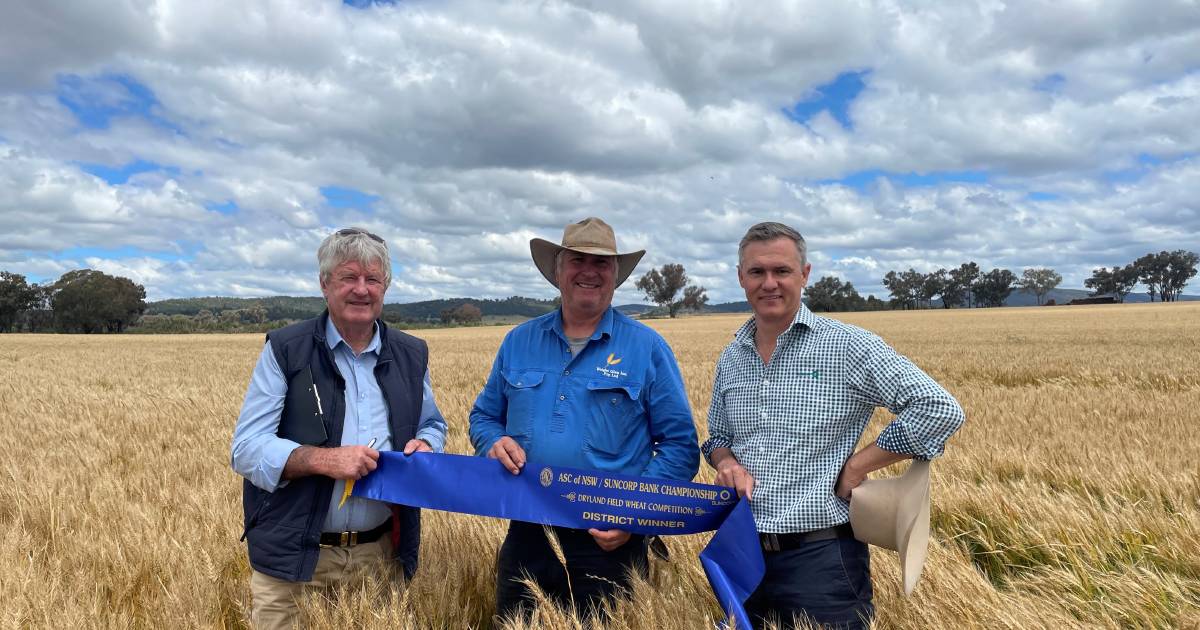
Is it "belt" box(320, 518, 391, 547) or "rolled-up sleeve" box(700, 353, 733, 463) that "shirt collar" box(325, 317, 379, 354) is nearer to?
"belt" box(320, 518, 391, 547)

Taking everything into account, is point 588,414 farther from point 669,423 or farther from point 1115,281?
point 1115,281

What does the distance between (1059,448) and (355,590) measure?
22.2 ft

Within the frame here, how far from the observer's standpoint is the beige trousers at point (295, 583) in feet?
9.99

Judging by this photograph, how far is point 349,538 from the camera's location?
3172mm

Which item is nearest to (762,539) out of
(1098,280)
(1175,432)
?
(1175,432)

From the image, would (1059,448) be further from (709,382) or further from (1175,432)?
(709,382)

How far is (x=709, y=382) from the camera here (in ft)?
46.9

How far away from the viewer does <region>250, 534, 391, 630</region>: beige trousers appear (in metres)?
3.04

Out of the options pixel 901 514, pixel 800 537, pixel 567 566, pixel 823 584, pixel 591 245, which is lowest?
pixel 567 566

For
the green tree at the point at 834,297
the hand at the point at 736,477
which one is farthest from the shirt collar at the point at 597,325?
the green tree at the point at 834,297

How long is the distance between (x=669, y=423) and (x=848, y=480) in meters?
0.86

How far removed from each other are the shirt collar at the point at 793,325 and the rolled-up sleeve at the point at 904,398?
0.19m


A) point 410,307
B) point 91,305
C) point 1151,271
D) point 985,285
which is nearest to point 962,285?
point 985,285

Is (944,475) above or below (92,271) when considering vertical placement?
below
